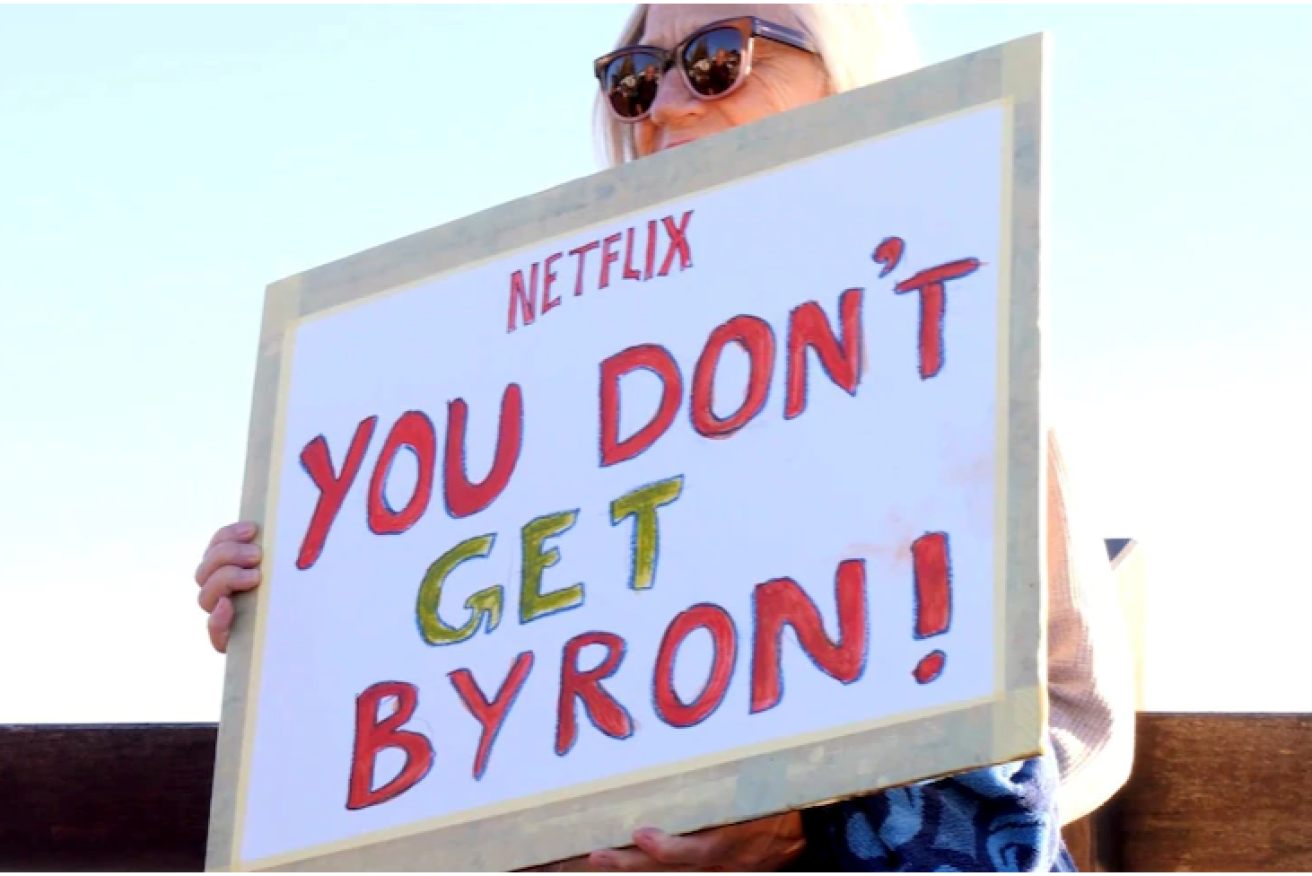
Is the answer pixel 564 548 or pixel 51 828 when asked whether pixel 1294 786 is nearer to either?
pixel 564 548

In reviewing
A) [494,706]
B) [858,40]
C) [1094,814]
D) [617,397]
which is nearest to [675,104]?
[858,40]

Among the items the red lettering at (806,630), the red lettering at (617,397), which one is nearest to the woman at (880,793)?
the red lettering at (806,630)

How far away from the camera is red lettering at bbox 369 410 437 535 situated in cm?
216

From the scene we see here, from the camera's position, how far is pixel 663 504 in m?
1.99

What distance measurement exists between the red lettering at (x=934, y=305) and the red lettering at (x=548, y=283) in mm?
371

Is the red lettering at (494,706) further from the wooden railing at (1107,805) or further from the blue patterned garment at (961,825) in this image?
the wooden railing at (1107,805)

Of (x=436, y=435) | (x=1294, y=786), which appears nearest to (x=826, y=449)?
(x=436, y=435)

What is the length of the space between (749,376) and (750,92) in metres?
0.49

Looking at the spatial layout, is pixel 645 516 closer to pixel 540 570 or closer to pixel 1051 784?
pixel 540 570

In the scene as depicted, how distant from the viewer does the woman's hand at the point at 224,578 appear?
2.21m

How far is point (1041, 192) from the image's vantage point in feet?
6.28

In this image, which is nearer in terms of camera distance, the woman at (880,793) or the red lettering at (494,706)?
the woman at (880,793)

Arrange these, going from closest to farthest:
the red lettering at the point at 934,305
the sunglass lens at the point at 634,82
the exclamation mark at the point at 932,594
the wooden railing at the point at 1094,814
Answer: the exclamation mark at the point at 932,594 → the red lettering at the point at 934,305 → the wooden railing at the point at 1094,814 → the sunglass lens at the point at 634,82

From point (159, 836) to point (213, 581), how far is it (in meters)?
0.43
